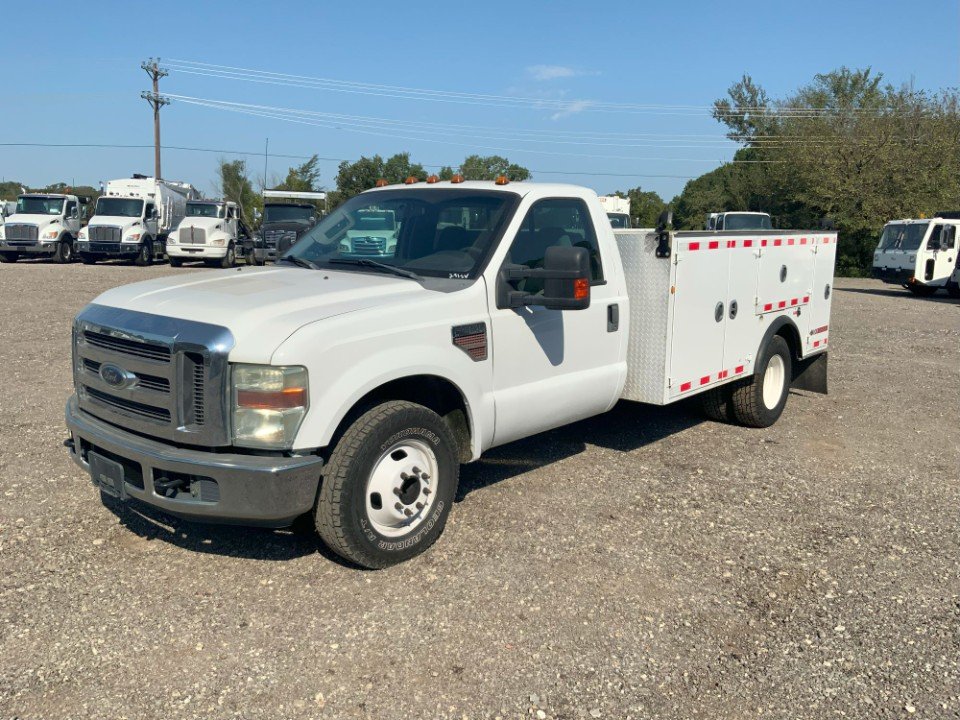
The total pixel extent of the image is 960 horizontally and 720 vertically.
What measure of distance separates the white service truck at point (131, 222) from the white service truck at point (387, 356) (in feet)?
81.9

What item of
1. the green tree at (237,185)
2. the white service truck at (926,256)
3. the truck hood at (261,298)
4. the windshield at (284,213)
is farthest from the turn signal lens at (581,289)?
the green tree at (237,185)

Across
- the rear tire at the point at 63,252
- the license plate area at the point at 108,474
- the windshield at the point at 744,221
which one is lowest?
the license plate area at the point at 108,474

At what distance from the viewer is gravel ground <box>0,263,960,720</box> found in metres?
3.25

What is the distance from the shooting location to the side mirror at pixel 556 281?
438 centimetres

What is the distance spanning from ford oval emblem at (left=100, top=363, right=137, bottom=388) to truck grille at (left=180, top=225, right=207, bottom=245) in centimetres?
2505

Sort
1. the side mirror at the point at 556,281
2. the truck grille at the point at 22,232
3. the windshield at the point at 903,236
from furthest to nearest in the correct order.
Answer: the truck grille at the point at 22,232, the windshield at the point at 903,236, the side mirror at the point at 556,281

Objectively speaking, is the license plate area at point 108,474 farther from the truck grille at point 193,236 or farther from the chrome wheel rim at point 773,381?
the truck grille at point 193,236

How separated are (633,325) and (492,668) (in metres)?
Result: 2.85

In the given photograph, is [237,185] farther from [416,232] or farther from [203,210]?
[416,232]

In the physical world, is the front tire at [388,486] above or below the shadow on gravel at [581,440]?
above

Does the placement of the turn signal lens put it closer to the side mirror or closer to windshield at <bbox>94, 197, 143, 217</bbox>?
the side mirror

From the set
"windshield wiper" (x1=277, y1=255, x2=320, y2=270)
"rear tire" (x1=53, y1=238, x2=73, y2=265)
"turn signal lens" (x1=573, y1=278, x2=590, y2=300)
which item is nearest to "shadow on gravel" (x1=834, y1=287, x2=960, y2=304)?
"turn signal lens" (x1=573, y1=278, x2=590, y2=300)

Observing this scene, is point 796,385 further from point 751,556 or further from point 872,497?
point 751,556

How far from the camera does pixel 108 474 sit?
404 centimetres
